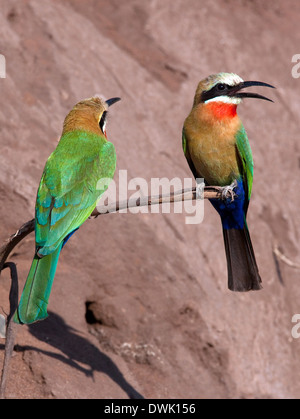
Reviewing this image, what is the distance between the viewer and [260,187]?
666 cm

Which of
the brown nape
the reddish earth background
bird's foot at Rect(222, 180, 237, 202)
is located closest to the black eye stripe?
bird's foot at Rect(222, 180, 237, 202)

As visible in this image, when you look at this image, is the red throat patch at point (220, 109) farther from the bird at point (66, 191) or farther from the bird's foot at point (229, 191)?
the bird at point (66, 191)

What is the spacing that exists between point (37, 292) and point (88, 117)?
1255 millimetres

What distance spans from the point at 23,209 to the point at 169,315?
1.30m

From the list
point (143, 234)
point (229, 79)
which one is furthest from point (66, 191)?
point (143, 234)

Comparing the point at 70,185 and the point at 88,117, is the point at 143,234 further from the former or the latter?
the point at 70,185

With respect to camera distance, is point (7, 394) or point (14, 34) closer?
point (7, 394)

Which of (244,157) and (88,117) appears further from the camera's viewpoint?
(244,157)

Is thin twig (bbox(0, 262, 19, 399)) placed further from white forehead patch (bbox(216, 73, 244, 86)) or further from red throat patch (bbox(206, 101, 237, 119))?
white forehead patch (bbox(216, 73, 244, 86))

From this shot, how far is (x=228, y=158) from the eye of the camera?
4.12 metres

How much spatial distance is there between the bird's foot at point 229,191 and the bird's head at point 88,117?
0.77 meters

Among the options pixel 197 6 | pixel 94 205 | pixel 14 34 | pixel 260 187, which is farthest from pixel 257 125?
pixel 94 205

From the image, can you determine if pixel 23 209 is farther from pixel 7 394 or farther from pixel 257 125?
pixel 257 125

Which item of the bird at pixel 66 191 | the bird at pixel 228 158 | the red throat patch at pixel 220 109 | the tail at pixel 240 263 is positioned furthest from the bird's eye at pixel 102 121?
the tail at pixel 240 263
